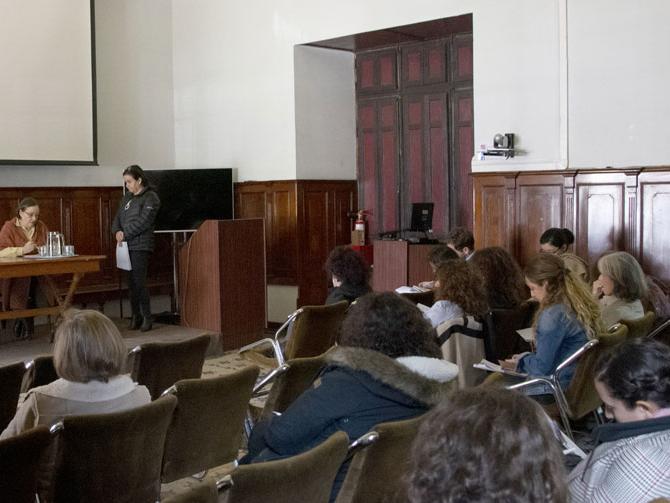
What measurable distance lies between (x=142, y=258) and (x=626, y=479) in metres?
6.40

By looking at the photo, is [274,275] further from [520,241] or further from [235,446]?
[235,446]

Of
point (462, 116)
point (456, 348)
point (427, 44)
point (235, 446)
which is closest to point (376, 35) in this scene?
point (427, 44)

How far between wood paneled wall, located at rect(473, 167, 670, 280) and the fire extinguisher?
2068 millimetres

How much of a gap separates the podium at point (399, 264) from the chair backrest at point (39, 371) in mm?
4515

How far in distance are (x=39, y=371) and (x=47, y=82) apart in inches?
233

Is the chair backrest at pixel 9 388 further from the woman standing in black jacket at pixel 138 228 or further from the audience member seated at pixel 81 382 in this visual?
the woman standing in black jacket at pixel 138 228

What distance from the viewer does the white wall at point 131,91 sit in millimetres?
9750

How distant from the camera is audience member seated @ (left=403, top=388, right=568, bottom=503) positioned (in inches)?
52.6

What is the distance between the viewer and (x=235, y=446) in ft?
11.9

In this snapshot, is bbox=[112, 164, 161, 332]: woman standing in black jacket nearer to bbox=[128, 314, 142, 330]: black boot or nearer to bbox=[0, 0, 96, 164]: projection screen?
bbox=[128, 314, 142, 330]: black boot

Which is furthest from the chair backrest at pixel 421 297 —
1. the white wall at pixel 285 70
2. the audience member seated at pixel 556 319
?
the white wall at pixel 285 70

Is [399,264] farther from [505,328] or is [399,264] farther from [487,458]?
[487,458]

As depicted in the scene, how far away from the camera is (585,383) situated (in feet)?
13.6

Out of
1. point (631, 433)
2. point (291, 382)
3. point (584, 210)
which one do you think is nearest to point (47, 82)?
point (584, 210)
